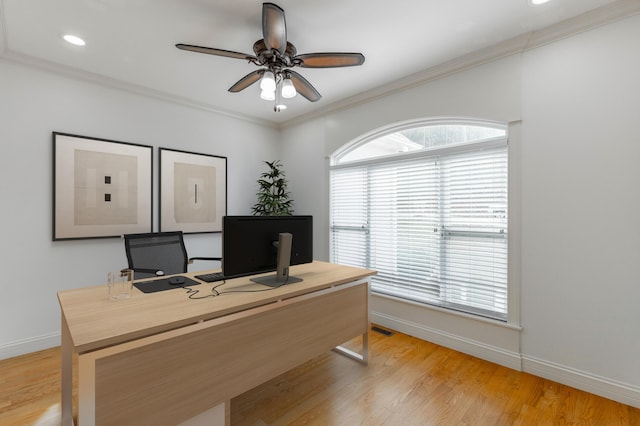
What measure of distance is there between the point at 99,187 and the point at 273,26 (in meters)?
2.48

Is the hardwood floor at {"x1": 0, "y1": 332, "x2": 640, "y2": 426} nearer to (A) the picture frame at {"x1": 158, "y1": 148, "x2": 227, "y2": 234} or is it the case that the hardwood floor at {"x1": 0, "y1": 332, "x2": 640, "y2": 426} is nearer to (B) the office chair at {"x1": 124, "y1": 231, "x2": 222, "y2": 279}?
(B) the office chair at {"x1": 124, "y1": 231, "x2": 222, "y2": 279}

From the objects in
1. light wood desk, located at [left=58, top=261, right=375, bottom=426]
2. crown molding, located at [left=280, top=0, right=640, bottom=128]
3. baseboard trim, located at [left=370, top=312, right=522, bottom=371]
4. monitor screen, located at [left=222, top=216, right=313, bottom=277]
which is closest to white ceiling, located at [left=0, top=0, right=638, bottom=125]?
crown molding, located at [left=280, top=0, right=640, bottom=128]

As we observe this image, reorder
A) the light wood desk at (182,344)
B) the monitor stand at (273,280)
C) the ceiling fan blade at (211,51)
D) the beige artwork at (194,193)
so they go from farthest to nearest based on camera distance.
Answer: the beige artwork at (194,193), the monitor stand at (273,280), the ceiling fan blade at (211,51), the light wood desk at (182,344)

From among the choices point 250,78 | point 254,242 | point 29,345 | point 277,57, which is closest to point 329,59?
point 277,57

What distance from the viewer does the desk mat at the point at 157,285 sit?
1821mm

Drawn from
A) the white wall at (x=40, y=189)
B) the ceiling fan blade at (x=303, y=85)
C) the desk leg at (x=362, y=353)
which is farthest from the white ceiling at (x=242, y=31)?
the desk leg at (x=362, y=353)

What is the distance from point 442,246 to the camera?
2900 millimetres

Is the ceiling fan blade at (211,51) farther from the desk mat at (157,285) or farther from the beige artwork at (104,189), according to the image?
the beige artwork at (104,189)

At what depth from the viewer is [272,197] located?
4090 millimetres

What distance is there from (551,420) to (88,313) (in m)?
2.68

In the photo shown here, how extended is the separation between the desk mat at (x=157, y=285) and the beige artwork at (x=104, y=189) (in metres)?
1.52

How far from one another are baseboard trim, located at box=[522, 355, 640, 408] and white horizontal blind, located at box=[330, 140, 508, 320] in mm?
418

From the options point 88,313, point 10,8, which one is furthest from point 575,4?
point 10,8

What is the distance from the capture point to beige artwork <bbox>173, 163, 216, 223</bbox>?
3574 mm
